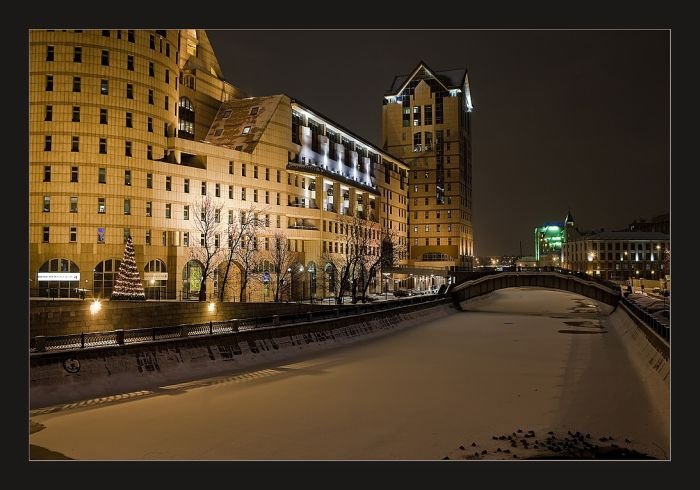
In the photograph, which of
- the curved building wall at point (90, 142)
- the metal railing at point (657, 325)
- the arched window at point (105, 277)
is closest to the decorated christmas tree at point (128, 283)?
the arched window at point (105, 277)

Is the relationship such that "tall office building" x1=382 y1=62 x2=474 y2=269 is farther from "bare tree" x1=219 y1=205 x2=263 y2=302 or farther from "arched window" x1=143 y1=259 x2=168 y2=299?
"arched window" x1=143 y1=259 x2=168 y2=299

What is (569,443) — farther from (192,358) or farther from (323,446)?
(192,358)

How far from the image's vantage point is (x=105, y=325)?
44.0 metres

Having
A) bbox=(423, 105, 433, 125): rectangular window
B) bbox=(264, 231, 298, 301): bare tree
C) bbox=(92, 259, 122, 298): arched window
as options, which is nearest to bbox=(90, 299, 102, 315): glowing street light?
bbox=(92, 259, 122, 298): arched window

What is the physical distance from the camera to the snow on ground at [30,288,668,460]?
1848 cm

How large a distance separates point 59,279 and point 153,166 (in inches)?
582

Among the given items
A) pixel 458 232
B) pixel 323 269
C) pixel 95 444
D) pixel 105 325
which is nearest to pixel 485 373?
pixel 95 444

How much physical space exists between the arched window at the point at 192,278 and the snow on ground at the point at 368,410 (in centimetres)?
2732

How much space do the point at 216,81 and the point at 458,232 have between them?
230 feet

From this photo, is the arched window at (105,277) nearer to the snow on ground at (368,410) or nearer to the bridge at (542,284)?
the snow on ground at (368,410)

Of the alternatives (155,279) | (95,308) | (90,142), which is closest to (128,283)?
(95,308)

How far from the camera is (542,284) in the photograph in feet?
252

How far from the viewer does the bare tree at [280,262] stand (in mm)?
67162

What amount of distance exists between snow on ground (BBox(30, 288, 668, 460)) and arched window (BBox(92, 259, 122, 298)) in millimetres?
27851
